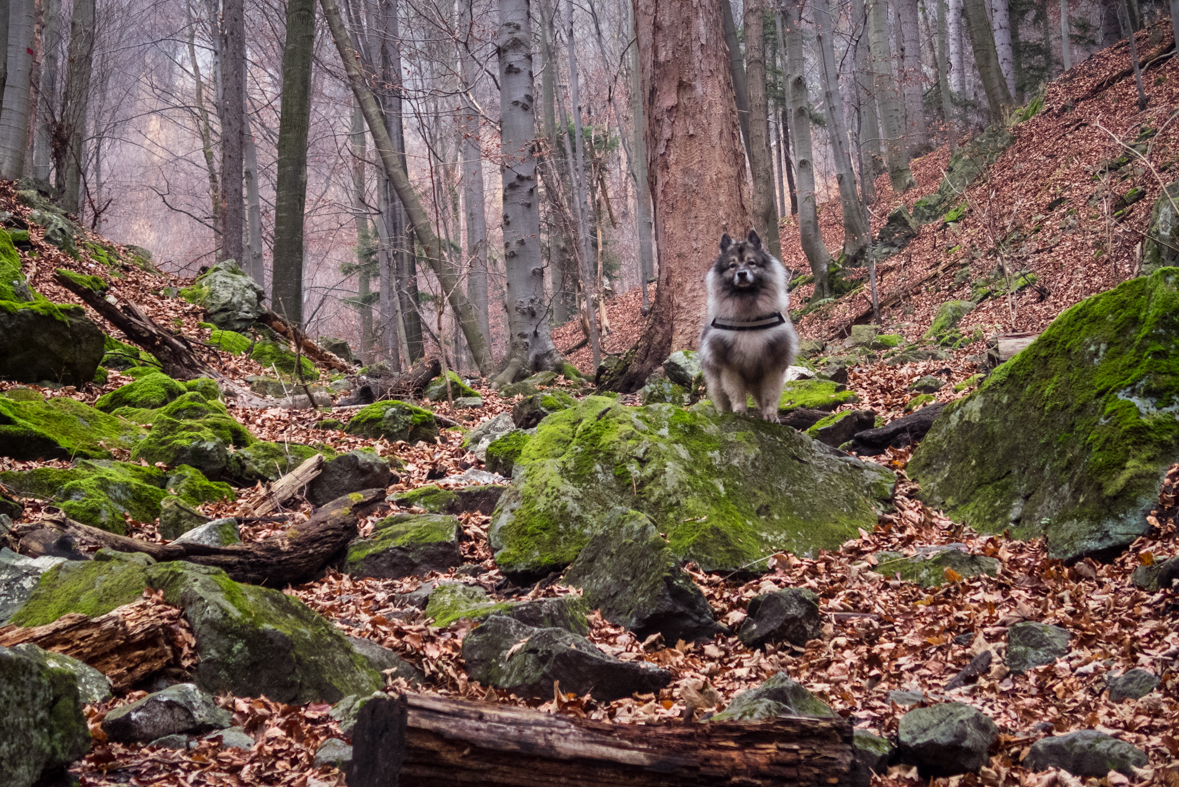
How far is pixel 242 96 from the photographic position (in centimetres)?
1794

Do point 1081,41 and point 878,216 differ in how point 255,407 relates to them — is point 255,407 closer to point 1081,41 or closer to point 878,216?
point 878,216

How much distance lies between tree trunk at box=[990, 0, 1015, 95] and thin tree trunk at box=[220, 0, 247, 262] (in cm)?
2140

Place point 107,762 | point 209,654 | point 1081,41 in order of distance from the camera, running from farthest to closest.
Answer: point 1081,41 < point 209,654 < point 107,762

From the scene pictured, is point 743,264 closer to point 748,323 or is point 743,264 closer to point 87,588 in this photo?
point 748,323

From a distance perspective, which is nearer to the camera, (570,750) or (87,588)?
(570,750)

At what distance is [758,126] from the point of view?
Result: 18.3 metres

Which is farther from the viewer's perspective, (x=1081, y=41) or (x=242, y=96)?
(x=1081, y=41)

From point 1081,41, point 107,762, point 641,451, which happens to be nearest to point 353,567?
point 641,451

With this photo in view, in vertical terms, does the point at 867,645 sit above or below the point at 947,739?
above

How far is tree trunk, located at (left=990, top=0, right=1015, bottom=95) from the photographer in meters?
24.4

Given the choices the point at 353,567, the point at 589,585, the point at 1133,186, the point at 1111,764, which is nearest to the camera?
the point at 1111,764

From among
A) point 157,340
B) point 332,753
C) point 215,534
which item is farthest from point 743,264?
point 157,340

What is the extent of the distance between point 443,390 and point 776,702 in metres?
9.44

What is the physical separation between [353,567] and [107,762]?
2896 millimetres
